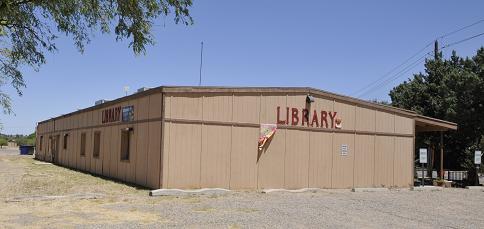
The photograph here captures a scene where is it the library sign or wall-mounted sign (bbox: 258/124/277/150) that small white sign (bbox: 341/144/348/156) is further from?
the library sign

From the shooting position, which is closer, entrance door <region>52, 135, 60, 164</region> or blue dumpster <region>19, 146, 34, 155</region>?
entrance door <region>52, 135, 60, 164</region>

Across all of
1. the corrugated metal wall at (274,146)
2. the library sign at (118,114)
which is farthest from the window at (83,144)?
the corrugated metal wall at (274,146)

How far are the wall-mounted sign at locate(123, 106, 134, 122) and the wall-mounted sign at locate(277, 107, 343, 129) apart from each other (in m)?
5.66

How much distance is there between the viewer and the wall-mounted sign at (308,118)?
64.5ft

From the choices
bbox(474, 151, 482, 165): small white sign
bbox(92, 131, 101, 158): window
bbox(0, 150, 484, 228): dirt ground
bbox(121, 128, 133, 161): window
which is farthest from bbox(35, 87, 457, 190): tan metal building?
bbox(474, 151, 482, 165): small white sign

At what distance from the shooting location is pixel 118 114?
2255 centimetres

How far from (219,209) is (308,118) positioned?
25.6 ft

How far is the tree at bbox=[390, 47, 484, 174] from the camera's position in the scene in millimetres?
27625

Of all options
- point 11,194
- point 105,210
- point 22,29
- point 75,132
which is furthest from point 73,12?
point 75,132

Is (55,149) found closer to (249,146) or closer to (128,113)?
(128,113)

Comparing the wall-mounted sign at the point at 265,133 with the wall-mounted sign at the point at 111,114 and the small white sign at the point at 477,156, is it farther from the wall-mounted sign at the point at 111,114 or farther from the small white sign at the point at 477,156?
the small white sign at the point at 477,156

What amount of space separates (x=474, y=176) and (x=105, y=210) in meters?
21.8

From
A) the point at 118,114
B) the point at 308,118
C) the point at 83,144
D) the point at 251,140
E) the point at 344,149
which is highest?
the point at 118,114

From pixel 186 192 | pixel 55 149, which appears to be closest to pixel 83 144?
pixel 55 149
